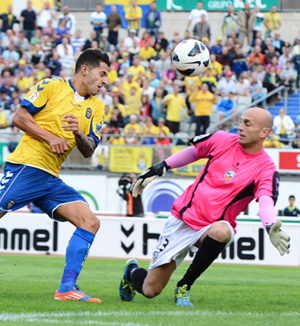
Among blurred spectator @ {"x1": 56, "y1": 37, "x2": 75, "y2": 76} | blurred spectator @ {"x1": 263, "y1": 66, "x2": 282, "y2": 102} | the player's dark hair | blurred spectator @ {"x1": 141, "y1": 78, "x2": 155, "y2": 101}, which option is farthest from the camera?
blurred spectator @ {"x1": 56, "y1": 37, "x2": 75, "y2": 76}

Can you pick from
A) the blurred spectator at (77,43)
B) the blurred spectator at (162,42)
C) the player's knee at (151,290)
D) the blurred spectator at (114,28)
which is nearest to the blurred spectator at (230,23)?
the blurred spectator at (162,42)

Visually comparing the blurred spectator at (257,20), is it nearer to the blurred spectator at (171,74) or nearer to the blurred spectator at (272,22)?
the blurred spectator at (272,22)

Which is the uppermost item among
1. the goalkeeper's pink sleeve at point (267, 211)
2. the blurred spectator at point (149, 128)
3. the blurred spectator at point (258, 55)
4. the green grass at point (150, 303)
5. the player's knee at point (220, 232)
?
the blurred spectator at point (258, 55)

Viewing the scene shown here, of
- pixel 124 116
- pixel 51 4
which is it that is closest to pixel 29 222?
pixel 124 116

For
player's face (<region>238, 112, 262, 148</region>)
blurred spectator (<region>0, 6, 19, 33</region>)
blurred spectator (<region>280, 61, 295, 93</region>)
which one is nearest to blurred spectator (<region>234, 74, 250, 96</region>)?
blurred spectator (<region>280, 61, 295, 93</region>)

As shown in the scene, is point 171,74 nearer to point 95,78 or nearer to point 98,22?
point 98,22

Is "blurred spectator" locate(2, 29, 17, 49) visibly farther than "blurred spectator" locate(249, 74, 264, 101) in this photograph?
Yes

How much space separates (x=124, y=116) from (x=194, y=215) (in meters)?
14.6

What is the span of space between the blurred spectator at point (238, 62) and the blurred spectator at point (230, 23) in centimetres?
173

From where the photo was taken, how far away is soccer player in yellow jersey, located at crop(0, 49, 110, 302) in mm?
6316

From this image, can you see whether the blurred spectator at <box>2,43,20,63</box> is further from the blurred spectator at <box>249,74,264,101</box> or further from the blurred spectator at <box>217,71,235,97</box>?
the blurred spectator at <box>249,74,264,101</box>

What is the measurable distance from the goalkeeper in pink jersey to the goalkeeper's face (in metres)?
1.01

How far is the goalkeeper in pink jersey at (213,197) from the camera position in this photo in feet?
19.4

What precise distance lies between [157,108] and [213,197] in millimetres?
14385
